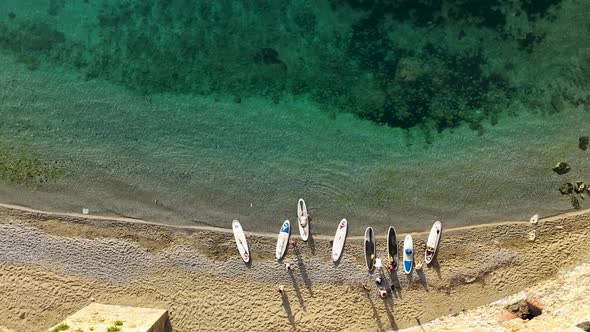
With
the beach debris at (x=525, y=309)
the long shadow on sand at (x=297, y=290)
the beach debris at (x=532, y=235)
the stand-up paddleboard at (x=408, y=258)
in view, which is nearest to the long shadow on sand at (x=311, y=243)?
the long shadow on sand at (x=297, y=290)

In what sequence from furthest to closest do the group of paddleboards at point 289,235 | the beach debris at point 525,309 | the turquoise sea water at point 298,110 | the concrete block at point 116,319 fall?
the turquoise sea water at point 298,110, the group of paddleboards at point 289,235, the beach debris at point 525,309, the concrete block at point 116,319

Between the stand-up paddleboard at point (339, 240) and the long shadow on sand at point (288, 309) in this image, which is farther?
the stand-up paddleboard at point (339, 240)

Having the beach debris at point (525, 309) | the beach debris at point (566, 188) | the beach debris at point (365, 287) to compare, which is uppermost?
the beach debris at point (566, 188)

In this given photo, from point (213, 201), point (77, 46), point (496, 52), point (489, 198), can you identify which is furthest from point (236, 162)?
point (496, 52)

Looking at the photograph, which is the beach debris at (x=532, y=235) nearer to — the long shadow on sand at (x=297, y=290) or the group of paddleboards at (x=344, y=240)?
the group of paddleboards at (x=344, y=240)

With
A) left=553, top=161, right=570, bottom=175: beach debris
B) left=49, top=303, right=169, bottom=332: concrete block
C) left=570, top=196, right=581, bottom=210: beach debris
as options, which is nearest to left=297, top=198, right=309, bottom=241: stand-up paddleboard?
left=49, top=303, right=169, bottom=332: concrete block

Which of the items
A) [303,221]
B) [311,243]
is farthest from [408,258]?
[303,221]

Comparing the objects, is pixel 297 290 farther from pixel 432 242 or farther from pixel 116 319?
pixel 116 319

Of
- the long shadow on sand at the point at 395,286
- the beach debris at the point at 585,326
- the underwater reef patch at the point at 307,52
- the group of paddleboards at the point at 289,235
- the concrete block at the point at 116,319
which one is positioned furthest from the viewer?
the underwater reef patch at the point at 307,52
